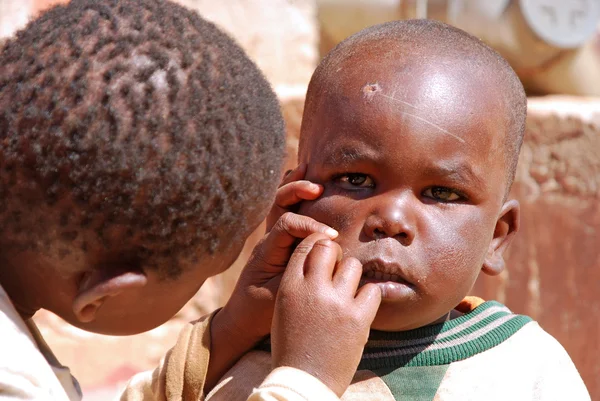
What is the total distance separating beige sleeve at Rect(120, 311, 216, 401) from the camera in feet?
6.82

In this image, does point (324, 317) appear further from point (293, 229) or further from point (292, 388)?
point (293, 229)

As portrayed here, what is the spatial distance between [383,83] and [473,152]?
0.91ft

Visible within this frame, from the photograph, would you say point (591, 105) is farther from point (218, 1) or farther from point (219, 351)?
point (219, 351)

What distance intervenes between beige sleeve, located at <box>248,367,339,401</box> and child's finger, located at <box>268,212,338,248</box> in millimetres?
389

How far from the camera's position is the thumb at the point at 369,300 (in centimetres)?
176

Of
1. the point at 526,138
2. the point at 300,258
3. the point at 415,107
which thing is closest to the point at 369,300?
the point at 300,258

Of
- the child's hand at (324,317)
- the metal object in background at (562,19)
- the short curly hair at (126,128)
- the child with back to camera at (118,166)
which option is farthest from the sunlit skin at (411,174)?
the metal object in background at (562,19)

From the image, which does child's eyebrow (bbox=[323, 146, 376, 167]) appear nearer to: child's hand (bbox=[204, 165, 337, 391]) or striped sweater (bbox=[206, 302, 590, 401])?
child's hand (bbox=[204, 165, 337, 391])


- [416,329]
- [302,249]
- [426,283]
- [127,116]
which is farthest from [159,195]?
[416,329]

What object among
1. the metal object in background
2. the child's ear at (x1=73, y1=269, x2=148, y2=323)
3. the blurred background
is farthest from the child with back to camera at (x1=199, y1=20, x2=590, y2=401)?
the metal object in background

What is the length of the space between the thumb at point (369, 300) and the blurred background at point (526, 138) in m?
1.94

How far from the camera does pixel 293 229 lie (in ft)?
6.55

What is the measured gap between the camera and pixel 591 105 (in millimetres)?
4008

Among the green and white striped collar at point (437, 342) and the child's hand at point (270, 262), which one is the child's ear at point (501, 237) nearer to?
the green and white striped collar at point (437, 342)
